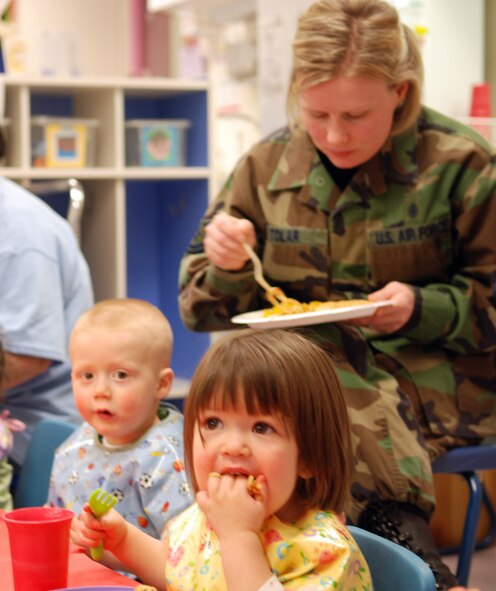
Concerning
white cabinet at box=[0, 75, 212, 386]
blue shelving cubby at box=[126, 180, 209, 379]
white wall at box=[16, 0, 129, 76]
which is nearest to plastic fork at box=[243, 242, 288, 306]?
white cabinet at box=[0, 75, 212, 386]

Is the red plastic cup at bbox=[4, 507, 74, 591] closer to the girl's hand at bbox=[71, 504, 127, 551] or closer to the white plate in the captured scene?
the girl's hand at bbox=[71, 504, 127, 551]

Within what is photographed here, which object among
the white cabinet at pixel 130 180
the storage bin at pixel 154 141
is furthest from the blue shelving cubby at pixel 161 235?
the storage bin at pixel 154 141

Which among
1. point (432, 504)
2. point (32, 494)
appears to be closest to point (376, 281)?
point (432, 504)

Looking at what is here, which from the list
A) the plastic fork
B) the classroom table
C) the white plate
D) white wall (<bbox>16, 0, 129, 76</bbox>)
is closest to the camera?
the classroom table

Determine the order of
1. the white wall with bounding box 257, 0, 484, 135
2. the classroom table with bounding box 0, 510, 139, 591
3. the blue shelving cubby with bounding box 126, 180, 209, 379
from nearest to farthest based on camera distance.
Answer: the classroom table with bounding box 0, 510, 139, 591 < the white wall with bounding box 257, 0, 484, 135 < the blue shelving cubby with bounding box 126, 180, 209, 379

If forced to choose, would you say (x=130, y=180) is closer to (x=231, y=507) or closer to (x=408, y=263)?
(x=408, y=263)

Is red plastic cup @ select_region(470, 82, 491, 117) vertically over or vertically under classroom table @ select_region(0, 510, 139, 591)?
over

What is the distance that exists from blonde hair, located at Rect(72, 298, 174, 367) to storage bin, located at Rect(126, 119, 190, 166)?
189 cm

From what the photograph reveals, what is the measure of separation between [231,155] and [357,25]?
3.91 m

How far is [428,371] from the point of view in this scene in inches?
74.0

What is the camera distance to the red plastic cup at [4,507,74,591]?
110 centimetres

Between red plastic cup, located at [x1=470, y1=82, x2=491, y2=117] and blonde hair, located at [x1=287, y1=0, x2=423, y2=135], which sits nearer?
blonde hair, located at [x1=287, y1=0, x2=423, y2=135]

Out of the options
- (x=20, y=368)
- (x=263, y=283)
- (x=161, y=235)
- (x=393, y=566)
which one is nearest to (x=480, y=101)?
(x=161, y=235)

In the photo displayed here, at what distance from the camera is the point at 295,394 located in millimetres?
→ 1122
